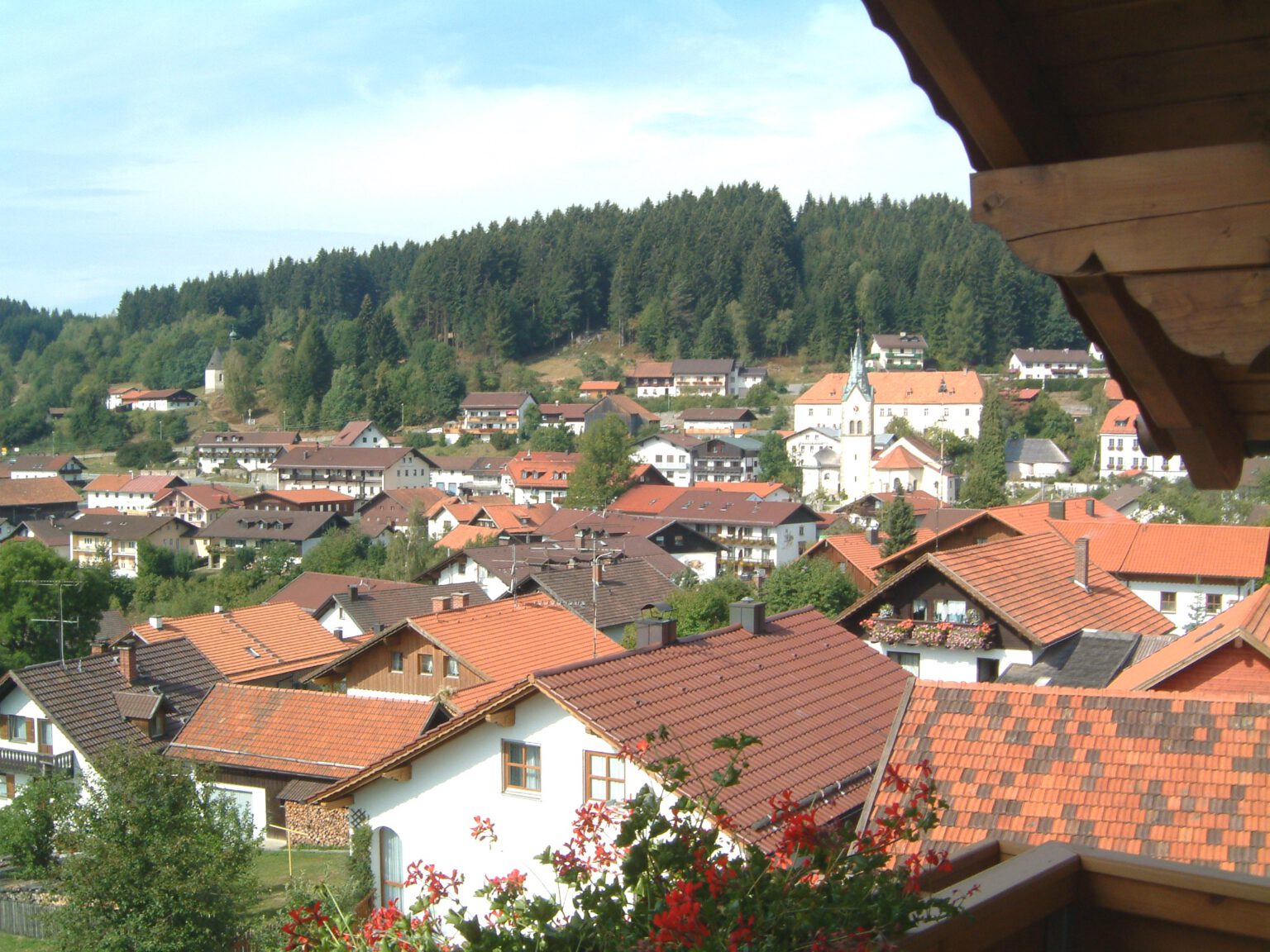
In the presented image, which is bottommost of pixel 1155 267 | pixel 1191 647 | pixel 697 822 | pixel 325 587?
pixel 325 587

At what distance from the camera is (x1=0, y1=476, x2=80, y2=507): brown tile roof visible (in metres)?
73.9

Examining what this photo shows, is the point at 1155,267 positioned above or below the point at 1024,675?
above

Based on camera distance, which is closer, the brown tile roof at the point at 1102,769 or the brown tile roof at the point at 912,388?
the brown tile roof at the point at 1102,769

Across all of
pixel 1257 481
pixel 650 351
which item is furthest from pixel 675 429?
pixel 1257 481

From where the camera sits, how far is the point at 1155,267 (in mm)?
1633

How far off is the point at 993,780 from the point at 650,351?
100m

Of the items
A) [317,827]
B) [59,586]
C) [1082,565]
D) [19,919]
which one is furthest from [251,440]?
[1082,565]

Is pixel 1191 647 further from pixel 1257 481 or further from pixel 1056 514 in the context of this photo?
pixel 1257 481

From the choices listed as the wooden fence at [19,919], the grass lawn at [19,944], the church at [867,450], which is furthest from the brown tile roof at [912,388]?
the grass lawn at [19,944]

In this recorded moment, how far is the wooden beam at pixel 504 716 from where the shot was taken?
11.1 meters

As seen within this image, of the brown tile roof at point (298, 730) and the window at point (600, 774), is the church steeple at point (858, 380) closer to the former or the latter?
the brown tile roof at point (298, 730)

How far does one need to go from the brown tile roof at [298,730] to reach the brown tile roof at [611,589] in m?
8.61

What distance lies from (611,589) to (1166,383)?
1142 inches

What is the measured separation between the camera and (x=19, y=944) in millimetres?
15961
